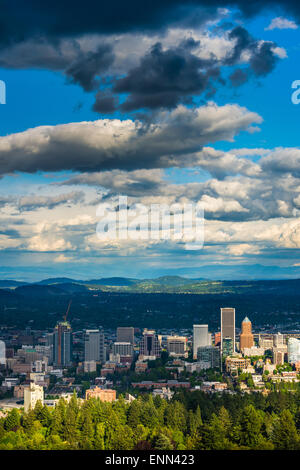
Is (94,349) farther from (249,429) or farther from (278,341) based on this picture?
(249,429)

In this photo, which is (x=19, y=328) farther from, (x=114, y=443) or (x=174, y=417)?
(x=114, y=443)

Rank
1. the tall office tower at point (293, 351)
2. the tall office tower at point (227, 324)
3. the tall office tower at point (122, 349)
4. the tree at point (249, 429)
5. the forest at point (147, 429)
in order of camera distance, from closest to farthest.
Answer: the forest at point (147, 429), the tree at point (249, 429), the tall office tower at point (293, 351), the tall office tower at point (122, 349), the tall office tower at point (227, 324)

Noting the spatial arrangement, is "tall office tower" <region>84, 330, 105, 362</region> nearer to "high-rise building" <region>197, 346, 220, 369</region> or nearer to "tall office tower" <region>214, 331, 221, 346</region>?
"high-rise building" <region>197, 346, 220, 369</region>

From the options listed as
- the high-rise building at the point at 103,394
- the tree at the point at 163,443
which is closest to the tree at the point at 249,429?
the tree at the point at 163,443

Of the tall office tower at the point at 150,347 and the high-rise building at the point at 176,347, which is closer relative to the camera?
the tall office tower at the point at 150,347

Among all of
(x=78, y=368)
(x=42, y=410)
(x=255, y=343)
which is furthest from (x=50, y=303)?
(x=42, y=410)

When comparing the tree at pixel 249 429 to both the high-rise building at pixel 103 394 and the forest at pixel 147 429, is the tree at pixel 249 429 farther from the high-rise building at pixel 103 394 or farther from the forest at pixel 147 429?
the high-rise building at pixel 103 394
